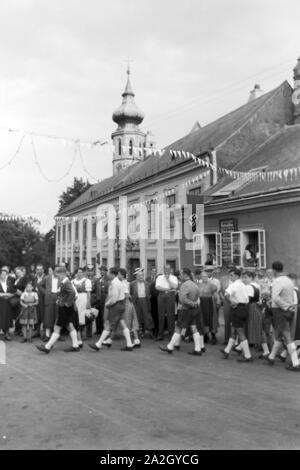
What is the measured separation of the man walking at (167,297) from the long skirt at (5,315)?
3754 millimetres

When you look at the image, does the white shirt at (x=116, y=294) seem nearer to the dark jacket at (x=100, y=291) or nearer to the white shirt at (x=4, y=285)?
the dark jacket at (x=100, y=291)

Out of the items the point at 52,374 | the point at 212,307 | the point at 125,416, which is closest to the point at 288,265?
the point at 212,307

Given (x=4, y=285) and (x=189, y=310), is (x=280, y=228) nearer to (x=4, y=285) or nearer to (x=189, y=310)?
(x=189, y=310)

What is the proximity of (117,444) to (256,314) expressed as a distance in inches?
208

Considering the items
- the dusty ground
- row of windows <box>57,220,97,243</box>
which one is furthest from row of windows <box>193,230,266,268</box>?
row of windows <box>57,220,97,243</box>

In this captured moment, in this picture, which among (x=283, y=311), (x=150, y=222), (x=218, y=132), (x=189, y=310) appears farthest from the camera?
(x=150, y=222)

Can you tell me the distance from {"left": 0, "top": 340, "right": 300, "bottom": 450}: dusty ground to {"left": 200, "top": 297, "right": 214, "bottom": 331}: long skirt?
5.82 feet

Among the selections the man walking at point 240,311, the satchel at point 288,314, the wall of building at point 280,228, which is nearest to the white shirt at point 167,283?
the man walking at point 240,311

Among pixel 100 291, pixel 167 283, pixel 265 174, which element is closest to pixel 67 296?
pixel 167 283

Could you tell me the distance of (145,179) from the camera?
92.3ft

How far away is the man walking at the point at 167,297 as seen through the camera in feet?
35.5

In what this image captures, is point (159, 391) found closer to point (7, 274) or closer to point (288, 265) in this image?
point (7, 274)

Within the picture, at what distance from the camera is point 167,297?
10.9 metres

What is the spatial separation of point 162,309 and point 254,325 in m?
2.66
